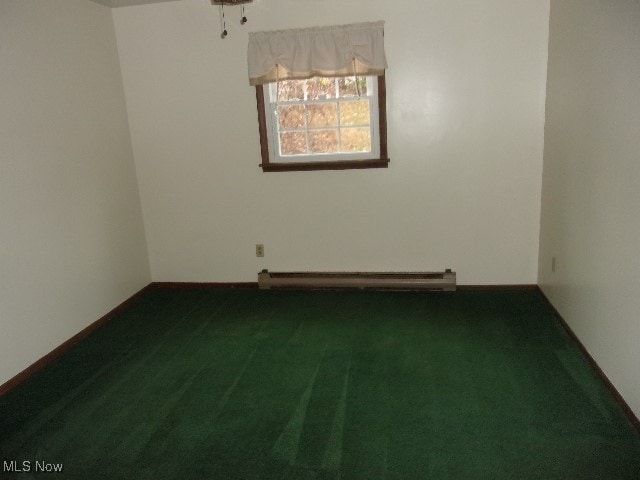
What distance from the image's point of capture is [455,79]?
3.56 meters

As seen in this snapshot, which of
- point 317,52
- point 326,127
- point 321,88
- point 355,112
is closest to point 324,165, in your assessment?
point 326,127

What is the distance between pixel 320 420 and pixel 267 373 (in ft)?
1.92

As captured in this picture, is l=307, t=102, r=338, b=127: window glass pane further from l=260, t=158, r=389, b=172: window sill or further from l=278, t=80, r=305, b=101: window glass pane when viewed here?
l=260, t=158, r=389, b=172: window sill

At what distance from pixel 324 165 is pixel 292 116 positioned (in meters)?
0.51

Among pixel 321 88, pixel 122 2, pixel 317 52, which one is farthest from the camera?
pixel 321 88

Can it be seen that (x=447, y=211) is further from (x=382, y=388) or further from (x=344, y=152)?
(x=382, y=388)

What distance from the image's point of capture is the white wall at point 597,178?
2143 millimetres

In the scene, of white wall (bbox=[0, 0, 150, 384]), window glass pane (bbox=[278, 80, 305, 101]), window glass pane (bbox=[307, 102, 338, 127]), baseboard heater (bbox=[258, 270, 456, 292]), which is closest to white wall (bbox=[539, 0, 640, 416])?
baseboard heater (bbox=[258, 270, 456, 292])

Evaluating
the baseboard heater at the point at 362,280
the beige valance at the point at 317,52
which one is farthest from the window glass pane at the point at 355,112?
the baseboard heater at the point at 362,280

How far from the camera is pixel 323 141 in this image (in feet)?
12.8

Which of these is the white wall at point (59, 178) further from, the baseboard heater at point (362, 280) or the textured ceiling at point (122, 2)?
the baseboard heater at point (362, 280)

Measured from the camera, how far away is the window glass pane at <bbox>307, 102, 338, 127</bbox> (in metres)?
3.82

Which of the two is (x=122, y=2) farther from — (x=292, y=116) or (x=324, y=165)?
(x=324, y=165)

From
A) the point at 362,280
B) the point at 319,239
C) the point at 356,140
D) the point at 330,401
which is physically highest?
the point at 356,140
